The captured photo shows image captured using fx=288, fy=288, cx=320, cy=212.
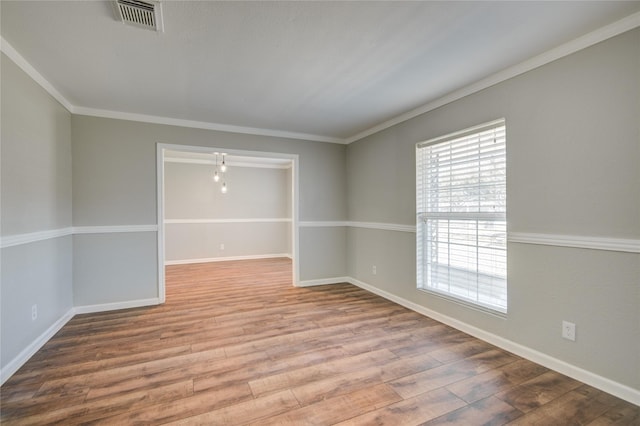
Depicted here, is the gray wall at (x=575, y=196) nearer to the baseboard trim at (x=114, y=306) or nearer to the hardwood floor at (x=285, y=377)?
the hardwood floor at (x=285, y=377)

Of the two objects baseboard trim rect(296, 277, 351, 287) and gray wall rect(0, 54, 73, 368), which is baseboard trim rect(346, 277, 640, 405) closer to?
baseboard trim rect(296, 277, 351, 287)

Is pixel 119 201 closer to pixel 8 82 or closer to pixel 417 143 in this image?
pixel 8 82

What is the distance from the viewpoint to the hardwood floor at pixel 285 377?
1.73 metres

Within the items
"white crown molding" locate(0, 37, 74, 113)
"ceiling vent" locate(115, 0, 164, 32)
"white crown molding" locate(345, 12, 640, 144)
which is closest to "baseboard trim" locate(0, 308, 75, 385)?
"white crown molding" locate(0, 37, 74, 113)

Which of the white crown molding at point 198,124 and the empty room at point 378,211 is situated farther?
the white crown molding at point 198,124

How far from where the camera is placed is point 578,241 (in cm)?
208

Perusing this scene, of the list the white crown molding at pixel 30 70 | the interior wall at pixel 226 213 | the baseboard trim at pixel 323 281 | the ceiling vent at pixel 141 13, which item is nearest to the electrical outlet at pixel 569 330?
the baseboard trim at pixel 323 281

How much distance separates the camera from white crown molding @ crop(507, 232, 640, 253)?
1.85 m

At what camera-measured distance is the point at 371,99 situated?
316cm

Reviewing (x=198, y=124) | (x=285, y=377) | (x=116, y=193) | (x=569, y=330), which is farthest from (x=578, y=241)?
(x=116, y=193)

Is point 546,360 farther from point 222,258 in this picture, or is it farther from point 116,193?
point 222,258

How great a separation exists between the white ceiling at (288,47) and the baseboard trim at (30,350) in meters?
2.35

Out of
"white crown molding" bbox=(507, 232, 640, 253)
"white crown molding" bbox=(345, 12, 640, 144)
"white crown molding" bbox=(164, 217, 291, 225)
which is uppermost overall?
"white crown molding" bbox=(345, 12, 640, 144)

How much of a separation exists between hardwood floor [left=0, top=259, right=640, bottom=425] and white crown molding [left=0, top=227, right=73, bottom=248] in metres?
0.97
